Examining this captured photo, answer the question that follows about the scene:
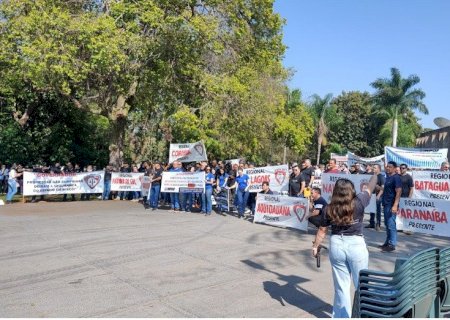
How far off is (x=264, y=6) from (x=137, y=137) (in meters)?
15.7

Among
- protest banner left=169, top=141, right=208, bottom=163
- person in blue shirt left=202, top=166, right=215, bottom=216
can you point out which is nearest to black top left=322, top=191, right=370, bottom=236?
person in blue shirt left=202, top=166, right=215, bottom=216

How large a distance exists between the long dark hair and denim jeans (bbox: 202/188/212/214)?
10125 millimetres

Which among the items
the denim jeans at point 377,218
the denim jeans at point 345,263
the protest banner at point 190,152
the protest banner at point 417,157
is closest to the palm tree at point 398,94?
the protest banner at point 417,157

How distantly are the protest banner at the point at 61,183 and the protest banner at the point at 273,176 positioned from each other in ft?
24.7

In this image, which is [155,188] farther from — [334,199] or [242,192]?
[334,199]

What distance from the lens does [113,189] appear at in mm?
18969

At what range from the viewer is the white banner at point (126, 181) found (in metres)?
18.7

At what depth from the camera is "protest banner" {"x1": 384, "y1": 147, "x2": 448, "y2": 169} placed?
59.9 ft

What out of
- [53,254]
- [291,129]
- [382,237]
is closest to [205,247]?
[53,254]

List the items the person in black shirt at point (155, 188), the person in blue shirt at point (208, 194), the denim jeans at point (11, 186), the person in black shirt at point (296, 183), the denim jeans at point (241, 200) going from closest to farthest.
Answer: the person in black shirt at point (296, 183) → the denim jeans at point (241, 200) → the person in blue shirt at point (208, 194) → the person in black shirt at point (155, 188) → the denim jeans at point (11, 186)

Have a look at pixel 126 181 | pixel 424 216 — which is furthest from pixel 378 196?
pixel 126 181

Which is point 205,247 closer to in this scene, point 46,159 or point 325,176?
point 325,176

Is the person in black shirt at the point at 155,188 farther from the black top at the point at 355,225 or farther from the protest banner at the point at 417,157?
the black top at the point at 355,225

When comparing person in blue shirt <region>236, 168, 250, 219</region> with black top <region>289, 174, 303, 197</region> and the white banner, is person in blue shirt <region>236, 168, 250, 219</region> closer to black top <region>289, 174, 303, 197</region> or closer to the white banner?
black top <region>289, 174, 303, 197</region>
